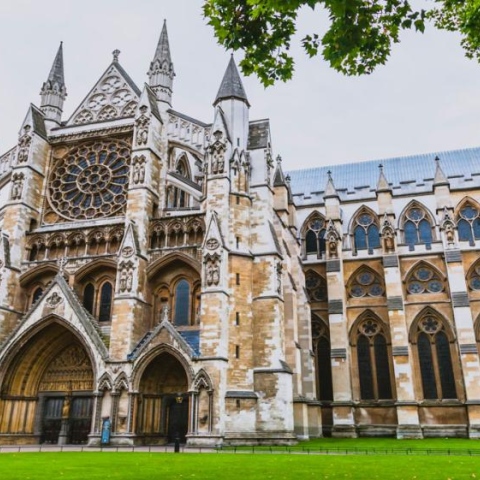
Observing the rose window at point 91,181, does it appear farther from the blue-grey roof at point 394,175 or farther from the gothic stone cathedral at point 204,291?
the blue-grey roof at point 394,175

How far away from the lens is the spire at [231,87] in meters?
28.9

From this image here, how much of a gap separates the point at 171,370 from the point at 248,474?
45.4 ft

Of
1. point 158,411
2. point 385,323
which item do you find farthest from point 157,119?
point 385,323

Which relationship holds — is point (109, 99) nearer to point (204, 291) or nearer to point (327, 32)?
point (204, 291)

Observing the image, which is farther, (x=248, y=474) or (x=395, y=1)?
(x=248, y=474)

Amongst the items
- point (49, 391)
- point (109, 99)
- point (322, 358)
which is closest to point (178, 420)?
point (49, 391)

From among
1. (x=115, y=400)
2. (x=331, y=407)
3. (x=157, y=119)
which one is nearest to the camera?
(x=115, y=400)

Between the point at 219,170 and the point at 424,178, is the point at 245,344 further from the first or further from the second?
the point at 424,178

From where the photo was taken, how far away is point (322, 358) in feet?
113

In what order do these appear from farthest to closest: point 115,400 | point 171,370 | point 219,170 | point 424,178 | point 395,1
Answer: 1. point 424,178
2. point 219,170
3. point 171,370
4. point 115,400
5. point 395,1

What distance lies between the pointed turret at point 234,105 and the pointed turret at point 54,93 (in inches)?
427

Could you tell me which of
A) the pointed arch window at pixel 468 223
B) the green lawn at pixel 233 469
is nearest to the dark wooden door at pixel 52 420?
the green lawn at pixel 233 469

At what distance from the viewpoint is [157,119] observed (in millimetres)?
29156

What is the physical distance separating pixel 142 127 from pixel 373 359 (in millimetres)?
20296
